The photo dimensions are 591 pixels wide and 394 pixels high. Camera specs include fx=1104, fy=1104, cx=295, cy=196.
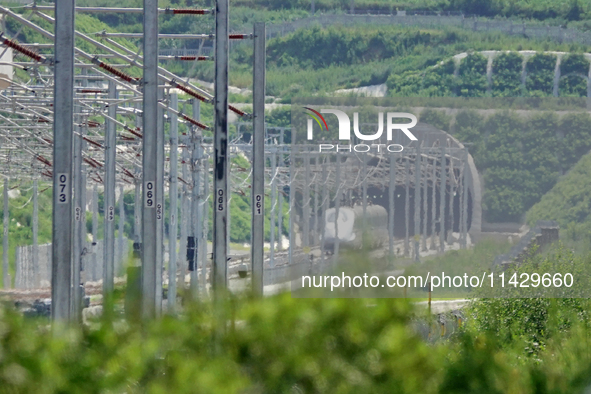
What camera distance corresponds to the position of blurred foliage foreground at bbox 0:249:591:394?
5.59 meters

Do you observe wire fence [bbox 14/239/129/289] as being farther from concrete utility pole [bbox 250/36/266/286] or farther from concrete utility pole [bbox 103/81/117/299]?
concrete utility pole [bbox 250/36/266/286]

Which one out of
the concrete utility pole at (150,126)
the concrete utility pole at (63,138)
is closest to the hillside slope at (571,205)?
the concrete utility pole at (150,126)

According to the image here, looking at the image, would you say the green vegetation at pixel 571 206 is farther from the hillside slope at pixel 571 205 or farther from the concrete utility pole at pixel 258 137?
the concrete utility pole at pixel 258 137

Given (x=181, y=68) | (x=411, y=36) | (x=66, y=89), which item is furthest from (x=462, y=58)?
(x=66, y=89)

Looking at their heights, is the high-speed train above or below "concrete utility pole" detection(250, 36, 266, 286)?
below

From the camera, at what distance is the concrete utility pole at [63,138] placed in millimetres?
11188

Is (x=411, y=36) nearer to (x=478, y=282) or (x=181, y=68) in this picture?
(x=181, y=68)

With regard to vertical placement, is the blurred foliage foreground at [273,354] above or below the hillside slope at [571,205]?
above

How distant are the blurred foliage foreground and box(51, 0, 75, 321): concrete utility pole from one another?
15.1 feet

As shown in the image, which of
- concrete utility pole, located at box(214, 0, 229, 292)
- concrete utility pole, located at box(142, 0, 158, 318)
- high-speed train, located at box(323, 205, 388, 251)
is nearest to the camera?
concrete utility pole, located at box(142, 0, 158, 318)

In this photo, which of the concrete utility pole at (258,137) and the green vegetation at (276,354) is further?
the concrete utility pole at (258,137)

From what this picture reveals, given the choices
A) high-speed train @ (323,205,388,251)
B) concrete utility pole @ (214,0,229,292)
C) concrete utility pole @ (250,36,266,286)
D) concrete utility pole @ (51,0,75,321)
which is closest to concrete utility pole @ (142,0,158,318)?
concrete utility pole @ (51,0,75,321)

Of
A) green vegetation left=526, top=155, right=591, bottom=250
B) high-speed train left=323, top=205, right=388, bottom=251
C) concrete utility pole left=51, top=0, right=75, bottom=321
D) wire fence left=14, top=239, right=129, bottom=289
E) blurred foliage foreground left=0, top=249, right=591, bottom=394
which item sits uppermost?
concrete utility pole left=51, top=0, right=75, bottom=321

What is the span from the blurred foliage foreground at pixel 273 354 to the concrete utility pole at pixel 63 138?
15.1 feet
